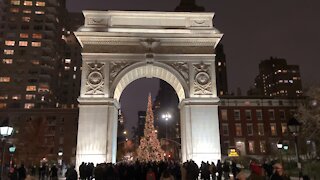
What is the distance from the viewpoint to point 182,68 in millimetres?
24766

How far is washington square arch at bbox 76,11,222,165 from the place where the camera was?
23094mm

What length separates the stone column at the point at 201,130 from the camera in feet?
75.4

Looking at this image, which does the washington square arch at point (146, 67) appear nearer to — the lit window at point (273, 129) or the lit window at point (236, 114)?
the lit window at point (236, 114)

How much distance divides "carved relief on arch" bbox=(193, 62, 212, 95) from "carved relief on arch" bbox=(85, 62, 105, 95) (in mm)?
7212

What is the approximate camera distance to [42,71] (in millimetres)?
69062

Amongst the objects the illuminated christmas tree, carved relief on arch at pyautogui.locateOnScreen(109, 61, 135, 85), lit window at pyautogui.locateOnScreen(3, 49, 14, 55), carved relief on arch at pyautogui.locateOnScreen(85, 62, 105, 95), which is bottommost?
the illuminated christmas tree

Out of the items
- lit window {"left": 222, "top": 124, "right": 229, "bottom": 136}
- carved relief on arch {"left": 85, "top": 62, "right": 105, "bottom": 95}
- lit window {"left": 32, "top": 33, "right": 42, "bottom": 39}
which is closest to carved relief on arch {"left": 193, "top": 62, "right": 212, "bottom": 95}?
carved relief on arch {"left": 85, "top": 62, "right": 105, "bottom": 95}

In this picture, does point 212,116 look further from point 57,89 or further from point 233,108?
point 57,89

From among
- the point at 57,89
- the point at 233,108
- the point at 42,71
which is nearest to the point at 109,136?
the point at 233,108

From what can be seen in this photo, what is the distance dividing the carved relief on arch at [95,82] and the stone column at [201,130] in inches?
257

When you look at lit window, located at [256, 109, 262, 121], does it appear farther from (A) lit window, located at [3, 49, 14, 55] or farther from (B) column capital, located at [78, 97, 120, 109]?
(A) lit window, located at [3, 49, 14, 55]

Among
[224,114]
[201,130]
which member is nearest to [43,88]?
[224,114]

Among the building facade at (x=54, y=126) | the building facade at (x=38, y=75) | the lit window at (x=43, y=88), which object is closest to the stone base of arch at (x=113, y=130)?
the building facade at (x=38, y=75)

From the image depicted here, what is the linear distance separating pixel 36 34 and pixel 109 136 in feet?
183
